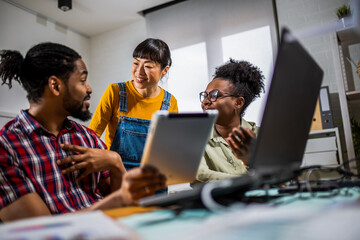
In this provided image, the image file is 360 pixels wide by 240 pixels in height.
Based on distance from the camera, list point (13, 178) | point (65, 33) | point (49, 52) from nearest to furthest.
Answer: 1. point (13, 178)
2. point (49, 52)
3. point (65, 33)

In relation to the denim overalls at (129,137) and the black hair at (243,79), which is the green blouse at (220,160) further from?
the denim overalls at (129,137)

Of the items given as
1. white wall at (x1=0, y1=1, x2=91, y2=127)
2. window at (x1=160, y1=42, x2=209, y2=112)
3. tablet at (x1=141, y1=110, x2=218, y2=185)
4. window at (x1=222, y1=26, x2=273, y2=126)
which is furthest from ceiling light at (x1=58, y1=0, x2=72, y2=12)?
tablet at (x1=141, y1=110, x2=218, y2=185)

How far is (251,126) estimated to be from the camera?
1844mm

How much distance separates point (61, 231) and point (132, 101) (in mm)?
1625

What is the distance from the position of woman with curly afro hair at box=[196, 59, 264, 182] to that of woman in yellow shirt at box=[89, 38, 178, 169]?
1.25 feet

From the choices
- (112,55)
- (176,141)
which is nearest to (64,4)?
(112,55)

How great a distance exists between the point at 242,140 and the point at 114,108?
3.47 ft

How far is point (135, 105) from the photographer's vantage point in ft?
→ 6.72

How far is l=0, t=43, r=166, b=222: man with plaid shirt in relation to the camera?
0.96m

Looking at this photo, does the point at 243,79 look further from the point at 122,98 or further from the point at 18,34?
the point at 18,34

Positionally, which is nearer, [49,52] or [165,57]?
[49,52]

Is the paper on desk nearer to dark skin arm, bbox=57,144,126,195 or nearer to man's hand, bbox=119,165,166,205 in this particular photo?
man's hand, bbox=119,165,166,205

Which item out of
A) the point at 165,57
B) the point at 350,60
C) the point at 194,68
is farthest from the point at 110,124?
the point at 350,60

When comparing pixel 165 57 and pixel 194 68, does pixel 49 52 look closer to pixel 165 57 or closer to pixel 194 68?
pixel 165 57
